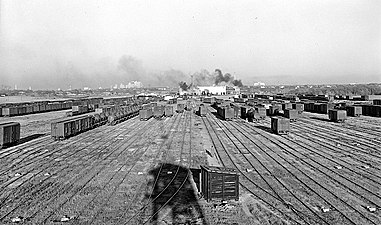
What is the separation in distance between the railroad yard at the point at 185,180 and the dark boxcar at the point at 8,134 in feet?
3.69

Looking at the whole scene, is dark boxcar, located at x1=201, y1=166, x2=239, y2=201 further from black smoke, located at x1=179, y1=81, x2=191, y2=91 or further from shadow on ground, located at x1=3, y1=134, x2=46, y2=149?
black smoke, located at x1=179, y1=81, x2=191, y2=91

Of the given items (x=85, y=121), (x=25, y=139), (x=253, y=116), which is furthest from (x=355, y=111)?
(x=25, y=139)

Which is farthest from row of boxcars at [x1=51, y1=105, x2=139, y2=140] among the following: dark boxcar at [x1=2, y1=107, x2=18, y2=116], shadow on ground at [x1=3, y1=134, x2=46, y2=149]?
dark boxcar at [x1=2, y1=107, x2=18, y2=116]

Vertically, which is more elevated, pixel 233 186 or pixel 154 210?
pixel 233 186

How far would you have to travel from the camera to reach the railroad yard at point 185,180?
1248 centimetres

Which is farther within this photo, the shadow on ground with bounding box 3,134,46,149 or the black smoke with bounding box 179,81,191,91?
the black smoke with bounding box 179,81,191,91

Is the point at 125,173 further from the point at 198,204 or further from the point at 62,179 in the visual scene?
the point at 198,204

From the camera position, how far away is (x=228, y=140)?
31.5m

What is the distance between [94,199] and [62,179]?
4.73 m

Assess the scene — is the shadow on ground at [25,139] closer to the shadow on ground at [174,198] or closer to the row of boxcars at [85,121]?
the row of boxcars at [85,121]

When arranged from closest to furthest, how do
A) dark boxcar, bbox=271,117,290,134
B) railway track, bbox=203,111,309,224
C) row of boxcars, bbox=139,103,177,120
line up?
railway track, bbox=203,111,309,224 → dark boxcar, bbox=271,117,290,134 → row of boxcars, bbox=139,103,177,120

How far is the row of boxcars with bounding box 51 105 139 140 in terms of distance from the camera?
31578mm

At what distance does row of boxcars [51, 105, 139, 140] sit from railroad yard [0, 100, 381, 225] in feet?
5.17

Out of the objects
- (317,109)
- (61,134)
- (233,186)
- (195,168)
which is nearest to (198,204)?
(233,186)
